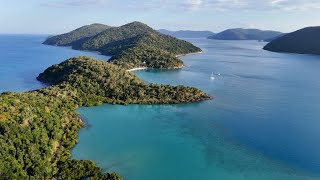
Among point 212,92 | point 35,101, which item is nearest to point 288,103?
point 212,92

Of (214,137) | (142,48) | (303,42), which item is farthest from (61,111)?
(303,42)

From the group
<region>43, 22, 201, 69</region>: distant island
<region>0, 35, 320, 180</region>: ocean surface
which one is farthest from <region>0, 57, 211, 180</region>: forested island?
<region>43, 22, 201, 69</region>: distant island

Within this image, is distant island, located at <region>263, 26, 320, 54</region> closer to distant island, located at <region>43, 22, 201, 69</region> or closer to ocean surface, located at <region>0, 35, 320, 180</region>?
distant island, located at <region>43, 22, 201, 69</region>

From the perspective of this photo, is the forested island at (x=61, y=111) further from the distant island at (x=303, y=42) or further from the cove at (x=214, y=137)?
the distant island at (x=303, y=42)

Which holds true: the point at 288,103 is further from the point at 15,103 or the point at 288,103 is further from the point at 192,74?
the point at 15,103

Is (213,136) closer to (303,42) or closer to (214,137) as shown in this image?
(214,137)

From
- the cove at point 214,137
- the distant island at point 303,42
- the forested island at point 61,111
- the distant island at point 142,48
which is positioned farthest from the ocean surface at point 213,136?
the distant island at point 303,42
